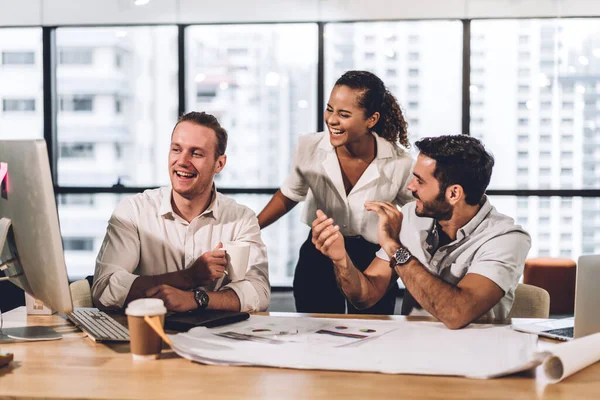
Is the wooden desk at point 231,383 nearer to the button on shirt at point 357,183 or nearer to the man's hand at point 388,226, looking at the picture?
the man's hand at point 388,226

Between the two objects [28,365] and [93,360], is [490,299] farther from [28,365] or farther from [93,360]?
[28,365]

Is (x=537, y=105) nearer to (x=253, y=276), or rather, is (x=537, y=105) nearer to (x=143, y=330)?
(x=253, y=276)

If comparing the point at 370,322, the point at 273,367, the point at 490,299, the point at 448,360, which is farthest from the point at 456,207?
the point at 273,367

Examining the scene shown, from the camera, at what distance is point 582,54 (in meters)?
5.52

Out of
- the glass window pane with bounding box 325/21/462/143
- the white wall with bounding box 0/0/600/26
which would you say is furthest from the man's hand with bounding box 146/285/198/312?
the white wall with bounding box 0/0/600/26

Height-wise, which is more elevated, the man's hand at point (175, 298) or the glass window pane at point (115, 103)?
the glass window pane at point (115, 103)

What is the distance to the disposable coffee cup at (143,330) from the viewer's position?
4.92ft

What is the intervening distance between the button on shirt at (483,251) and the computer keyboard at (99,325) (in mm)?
925

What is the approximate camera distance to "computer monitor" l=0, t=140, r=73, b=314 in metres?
1.45

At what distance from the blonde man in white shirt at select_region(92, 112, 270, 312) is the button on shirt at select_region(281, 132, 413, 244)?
67 centimetres

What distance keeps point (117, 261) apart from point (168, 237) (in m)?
0.19

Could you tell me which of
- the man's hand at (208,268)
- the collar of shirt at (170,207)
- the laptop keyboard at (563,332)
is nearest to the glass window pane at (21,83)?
the collar of shirt at (170,207)

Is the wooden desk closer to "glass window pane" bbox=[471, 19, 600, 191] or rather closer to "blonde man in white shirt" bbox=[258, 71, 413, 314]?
"blonde man in white shirt" bbox=[258, 71, 413, 314]

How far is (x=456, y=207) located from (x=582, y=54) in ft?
13.0
